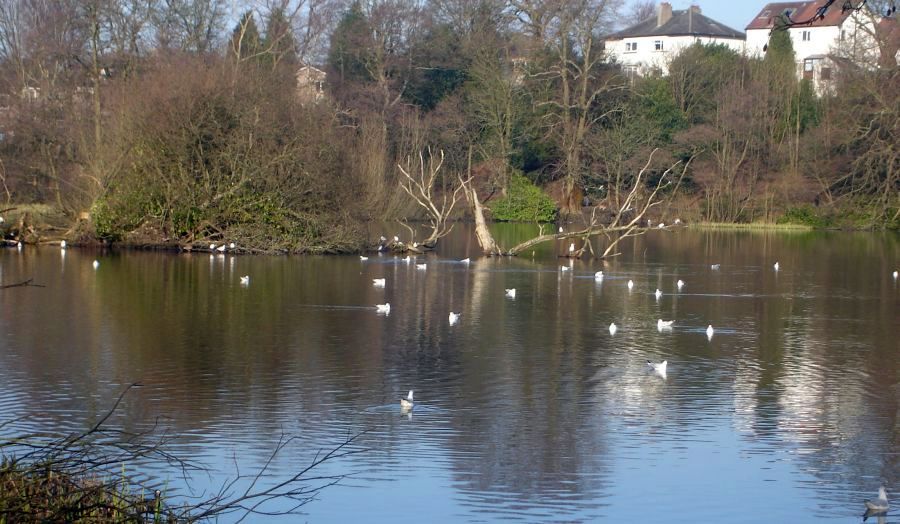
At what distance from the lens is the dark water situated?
10773mm

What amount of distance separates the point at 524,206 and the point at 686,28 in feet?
→ 120

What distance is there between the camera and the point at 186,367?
15727 millimetres

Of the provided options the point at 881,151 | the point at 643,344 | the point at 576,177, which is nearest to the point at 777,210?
the point at 881,151

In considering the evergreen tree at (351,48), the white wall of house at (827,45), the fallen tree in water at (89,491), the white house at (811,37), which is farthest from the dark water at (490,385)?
the white house at (811,37)

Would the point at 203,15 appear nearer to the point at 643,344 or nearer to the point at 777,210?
the point at 777,210

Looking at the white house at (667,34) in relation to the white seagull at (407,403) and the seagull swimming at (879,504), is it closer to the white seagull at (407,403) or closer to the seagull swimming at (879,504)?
the white seagull at (407,403)

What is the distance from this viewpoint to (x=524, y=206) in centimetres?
5825

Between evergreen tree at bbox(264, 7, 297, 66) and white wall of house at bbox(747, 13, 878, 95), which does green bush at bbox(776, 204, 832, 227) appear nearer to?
white wall of house at bbox(747, 13, 878, 95)

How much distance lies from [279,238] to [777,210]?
29.8m

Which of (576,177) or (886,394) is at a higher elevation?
(576,177)

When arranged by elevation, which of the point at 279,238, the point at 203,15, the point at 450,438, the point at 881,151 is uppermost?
the point at 203,15

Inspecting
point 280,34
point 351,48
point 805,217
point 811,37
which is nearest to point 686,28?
point 811,37

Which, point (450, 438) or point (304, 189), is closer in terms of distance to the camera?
point (450, 438)

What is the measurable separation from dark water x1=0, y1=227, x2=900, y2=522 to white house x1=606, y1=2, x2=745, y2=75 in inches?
2492
